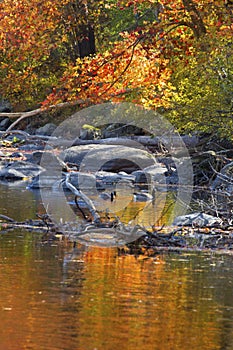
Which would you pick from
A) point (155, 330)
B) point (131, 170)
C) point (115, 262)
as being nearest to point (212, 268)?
point (115, 262)

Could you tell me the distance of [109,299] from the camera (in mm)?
8078

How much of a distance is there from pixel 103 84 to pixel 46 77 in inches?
847

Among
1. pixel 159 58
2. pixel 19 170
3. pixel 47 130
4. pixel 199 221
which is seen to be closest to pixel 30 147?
pixel 47 130

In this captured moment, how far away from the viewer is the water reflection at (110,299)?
6766mm

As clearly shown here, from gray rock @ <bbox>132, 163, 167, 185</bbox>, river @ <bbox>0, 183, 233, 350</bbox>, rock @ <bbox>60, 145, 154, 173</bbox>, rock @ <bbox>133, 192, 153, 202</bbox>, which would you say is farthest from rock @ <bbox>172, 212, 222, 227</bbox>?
rock @ <bbox>60, 145, 154, 173</bbox>

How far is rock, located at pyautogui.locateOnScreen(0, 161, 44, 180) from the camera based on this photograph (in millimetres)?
24156

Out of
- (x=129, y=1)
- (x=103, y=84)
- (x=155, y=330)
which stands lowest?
(x=155, y=330)

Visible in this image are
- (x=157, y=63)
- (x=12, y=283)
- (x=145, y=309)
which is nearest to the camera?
(x=145, y=309)

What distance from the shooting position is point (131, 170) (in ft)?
80.9

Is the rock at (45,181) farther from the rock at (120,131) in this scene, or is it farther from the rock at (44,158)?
the rock at (120,131)

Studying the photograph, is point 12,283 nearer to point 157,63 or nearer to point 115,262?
point 115,262

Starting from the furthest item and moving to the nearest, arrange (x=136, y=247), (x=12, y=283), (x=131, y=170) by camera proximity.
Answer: (x=131, y=170) → (x=136, y=247) → (x=12, y=283)

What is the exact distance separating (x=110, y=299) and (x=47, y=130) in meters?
27.0

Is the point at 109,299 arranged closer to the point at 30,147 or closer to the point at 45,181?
the point at 45,181
